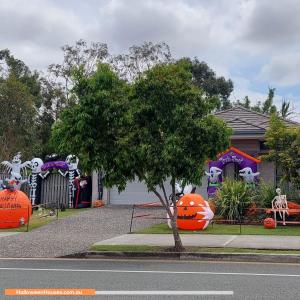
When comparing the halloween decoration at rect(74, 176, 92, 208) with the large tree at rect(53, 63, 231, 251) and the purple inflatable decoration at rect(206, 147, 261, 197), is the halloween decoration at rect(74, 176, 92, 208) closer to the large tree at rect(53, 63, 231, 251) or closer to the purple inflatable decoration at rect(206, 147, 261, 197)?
the purple inflatable decoration at rect(206, 147, 261, 197)

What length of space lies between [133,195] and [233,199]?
24.0ft

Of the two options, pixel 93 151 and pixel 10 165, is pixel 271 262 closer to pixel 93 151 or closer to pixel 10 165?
pixel 93 151

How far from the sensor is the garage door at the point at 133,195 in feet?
83.6

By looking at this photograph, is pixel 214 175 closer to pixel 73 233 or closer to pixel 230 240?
pixel 73 233

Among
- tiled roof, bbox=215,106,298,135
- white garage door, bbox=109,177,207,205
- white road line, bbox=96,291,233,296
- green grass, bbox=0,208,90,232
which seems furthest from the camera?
white garage door, bbox=109,177,207,205

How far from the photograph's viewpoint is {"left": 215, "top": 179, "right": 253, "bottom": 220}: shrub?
1942 cm

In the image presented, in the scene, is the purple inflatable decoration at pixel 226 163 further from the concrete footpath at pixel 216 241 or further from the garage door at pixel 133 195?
the concrete footpath at pixel 216 241

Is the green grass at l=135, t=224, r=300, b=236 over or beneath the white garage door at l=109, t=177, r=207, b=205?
beneath

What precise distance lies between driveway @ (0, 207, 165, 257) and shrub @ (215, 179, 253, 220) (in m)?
2.51

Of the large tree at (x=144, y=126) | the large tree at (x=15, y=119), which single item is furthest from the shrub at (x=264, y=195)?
the large tree at (x=15, y=119)

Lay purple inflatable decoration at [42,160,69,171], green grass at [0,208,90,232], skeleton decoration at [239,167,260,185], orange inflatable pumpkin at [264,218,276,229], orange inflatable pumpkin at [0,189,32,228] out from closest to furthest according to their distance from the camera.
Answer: orange inflatable pumpkin at [264,218,276,229] < green grass at [0,208,90,232] < orange inflatable pumpkin at [0,189,32,228] < skeleton decoration at [239,167,260,185] < purple inflatable decoration at [42,160,69,171]

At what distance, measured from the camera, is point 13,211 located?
62.3 ft

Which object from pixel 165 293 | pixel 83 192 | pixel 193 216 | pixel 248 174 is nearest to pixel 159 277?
pixel 165 293

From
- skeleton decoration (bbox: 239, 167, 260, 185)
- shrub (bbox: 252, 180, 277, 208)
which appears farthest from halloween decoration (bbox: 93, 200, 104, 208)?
shrub (bbox: 252, 180, 277, 208)
